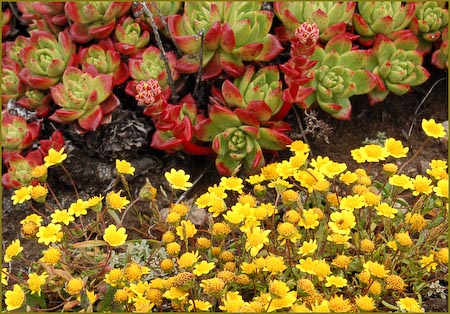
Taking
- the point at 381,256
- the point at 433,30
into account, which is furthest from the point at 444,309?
the point at 433,30

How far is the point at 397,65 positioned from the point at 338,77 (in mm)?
334

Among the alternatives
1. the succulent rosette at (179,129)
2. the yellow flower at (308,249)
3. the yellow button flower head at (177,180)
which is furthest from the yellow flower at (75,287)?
the succulent rosette at (179,129)

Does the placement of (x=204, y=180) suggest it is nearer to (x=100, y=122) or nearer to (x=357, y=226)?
(x=100, y=122)

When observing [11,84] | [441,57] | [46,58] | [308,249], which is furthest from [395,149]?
[11,84]

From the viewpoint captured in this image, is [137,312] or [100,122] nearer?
[137,312]

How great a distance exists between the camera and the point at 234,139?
2988 mm

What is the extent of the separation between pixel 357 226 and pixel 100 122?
1372mm

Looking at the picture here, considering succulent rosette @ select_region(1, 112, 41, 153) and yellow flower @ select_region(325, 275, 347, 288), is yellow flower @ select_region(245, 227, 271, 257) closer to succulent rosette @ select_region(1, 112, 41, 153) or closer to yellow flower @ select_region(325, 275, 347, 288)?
yellow flower @ select_region(325, 275, 347, 288)

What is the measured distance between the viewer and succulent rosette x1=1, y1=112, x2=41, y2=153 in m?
3.19

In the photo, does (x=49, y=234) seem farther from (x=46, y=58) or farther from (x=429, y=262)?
(x=429, y=262)

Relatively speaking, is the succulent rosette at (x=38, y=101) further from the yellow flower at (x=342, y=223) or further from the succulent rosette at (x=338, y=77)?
the yellow flower at (x=342, y=223)

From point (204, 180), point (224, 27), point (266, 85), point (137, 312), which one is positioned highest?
point (224, 27)

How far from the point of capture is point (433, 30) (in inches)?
132

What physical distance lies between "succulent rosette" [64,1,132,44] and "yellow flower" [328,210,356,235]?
1.65 m
